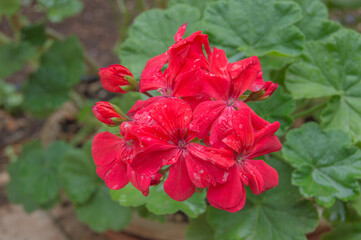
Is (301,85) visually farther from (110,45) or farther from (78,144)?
(110,45)

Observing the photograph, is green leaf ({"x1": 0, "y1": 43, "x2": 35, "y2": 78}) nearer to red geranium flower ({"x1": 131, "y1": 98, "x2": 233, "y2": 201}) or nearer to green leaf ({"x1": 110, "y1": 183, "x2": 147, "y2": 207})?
green leaf ({"x1": 110, "y1": 183, "x2": 147, "y2": 207})

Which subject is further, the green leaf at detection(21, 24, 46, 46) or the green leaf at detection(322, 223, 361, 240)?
the green leaf at detection(21, 24, 46, 46)

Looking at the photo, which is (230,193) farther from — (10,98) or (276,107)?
(10,98)

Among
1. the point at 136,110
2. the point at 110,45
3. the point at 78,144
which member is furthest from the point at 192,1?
the point at 110,45

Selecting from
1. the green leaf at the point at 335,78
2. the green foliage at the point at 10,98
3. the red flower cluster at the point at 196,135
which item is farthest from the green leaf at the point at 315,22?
the green foliage at the point at 10,98

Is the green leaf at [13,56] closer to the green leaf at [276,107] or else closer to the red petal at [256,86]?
the green leaf at [276,107]

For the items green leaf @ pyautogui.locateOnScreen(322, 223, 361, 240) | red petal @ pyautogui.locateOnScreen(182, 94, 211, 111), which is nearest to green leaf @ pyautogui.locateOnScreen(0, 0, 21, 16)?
red petal @ pyautogui.locateOnScreen(182, 94, 211, 111)
